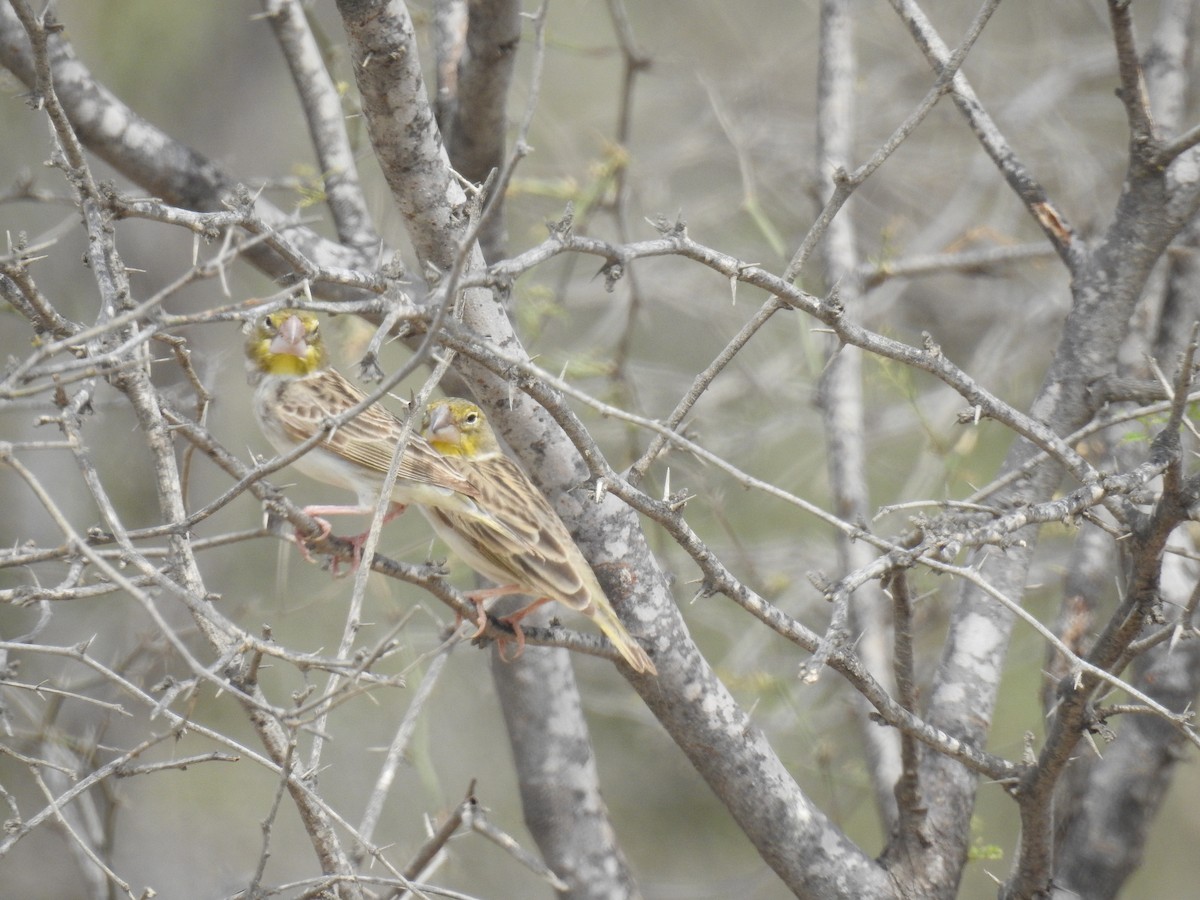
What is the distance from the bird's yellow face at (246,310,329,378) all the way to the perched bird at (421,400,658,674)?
585mm

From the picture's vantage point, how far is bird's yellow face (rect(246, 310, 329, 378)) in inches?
190

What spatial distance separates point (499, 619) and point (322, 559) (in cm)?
66

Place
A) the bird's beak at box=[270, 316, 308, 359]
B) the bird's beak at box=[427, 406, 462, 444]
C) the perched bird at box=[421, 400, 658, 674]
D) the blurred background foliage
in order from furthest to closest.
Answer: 1. the blurred background foliage
2. the bird's beak at box=[270, 316, 308, 359]
3. the bird's beak at box=[427, 406, 462, 444]
4. the perched bird at box=[421, 400, 658, 674]

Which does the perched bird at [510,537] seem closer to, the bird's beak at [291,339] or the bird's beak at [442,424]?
the bird's beak at [442,424]

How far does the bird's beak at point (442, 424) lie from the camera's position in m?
4.65

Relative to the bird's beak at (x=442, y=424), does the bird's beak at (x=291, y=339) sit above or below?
above

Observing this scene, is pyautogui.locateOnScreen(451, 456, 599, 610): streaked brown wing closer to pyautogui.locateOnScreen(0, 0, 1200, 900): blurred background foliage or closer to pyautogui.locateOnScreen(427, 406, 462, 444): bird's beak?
pyautogui.locateOnScreen(427, 406, 462, 444): bird's beak

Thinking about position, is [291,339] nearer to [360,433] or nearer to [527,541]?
[360,433]

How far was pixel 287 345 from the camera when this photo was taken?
15.8ft

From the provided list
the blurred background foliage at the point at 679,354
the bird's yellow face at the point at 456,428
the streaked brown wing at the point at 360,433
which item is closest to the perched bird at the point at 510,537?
the bird's yellow face at the point at 456,428

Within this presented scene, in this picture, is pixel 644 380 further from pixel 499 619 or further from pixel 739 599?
pixel 739 599

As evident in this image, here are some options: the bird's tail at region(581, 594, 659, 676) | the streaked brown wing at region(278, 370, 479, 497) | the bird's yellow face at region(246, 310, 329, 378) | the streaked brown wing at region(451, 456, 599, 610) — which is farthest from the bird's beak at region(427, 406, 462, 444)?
the bird's tail at region(581, 594, 659, 676)

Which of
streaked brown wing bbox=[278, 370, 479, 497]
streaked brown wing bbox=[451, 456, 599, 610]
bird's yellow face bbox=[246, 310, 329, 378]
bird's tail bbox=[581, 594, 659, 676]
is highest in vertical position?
bird's yellow face bbox=[246, 310, 329, 378]

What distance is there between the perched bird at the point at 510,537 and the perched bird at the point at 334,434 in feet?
0.28
